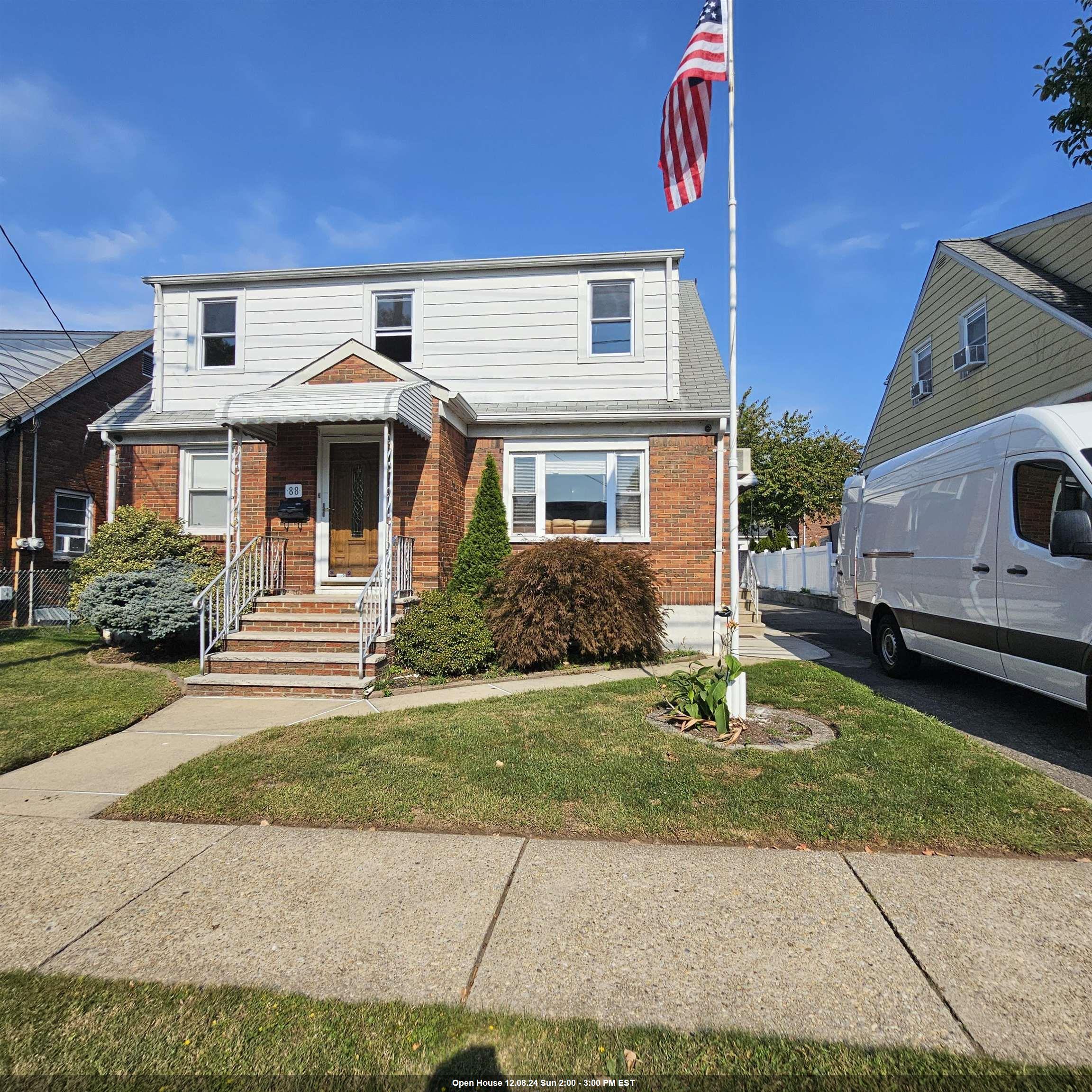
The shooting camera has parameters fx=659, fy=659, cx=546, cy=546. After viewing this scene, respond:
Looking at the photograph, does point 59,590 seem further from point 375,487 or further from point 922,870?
point 922,870

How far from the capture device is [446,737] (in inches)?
215

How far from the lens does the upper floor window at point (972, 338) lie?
1289 cm

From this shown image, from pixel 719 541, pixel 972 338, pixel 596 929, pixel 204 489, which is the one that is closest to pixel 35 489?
pixel 204 489

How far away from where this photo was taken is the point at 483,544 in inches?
386

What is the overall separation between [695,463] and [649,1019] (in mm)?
8895

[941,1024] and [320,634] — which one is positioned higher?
[320,634]

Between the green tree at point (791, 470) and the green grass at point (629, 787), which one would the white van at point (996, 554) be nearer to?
the green grass at point (629, 787)

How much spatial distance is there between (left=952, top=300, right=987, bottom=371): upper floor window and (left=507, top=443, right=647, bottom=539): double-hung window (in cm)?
762

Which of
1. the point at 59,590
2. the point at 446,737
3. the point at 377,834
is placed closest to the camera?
the point at 377,834

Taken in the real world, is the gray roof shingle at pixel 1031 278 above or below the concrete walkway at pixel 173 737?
above

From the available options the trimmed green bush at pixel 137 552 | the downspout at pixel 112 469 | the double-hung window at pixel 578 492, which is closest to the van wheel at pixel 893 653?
the double-hung window at pixel 578 492

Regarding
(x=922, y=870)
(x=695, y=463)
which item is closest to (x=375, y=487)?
(x=695, y=463)

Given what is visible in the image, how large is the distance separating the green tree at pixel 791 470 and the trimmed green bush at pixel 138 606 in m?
23.2

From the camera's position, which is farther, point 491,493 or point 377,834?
point 491,493
